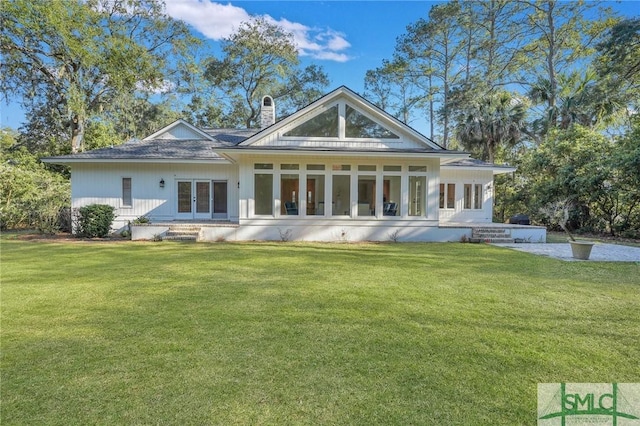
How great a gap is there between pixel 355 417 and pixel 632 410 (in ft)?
6.95

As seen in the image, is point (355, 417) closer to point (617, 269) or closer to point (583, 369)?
point (583, 369)

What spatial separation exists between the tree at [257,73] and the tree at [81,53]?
4938 millimetres

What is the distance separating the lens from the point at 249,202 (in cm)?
1219

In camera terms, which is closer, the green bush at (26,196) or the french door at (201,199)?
the green bush at (26,196)

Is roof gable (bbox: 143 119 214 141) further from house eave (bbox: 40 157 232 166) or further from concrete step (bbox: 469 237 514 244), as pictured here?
concrete step (bbox: 469 237 514 244)

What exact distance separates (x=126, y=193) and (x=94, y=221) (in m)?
2.46

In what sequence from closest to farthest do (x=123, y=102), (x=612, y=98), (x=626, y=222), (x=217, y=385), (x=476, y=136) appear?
(x=217, y=385) → (x=626, y=222) → (x=612, y=98) → (x=476, y=136) → (x=123, y=102)

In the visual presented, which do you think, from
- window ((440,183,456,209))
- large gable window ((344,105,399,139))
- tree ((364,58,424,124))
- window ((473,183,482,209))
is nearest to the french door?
large gable window ((344,105,399,139))

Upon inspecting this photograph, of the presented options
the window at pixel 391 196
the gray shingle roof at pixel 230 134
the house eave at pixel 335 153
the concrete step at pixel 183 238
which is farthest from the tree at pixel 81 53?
the window at pixel 391 196

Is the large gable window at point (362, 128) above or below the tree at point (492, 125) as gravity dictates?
below

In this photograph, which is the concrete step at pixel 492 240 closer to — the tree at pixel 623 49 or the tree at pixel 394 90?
the tree at pixel 623 49

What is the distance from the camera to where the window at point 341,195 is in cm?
1248

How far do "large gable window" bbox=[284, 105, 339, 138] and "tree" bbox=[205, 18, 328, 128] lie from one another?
18339 mm

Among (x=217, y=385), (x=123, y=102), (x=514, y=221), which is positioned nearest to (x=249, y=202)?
(x=217, y=385)
